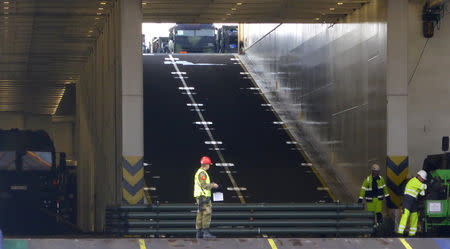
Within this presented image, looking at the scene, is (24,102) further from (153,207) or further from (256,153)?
(153,207)

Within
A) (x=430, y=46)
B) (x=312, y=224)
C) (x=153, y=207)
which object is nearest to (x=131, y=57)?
(x=153, y=207)

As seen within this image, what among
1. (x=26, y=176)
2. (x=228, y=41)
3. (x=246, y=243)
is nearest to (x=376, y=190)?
(x=246, y=243)

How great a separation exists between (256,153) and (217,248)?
16.5m

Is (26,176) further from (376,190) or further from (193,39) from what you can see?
(193,39)

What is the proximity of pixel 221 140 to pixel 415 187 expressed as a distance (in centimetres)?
1502

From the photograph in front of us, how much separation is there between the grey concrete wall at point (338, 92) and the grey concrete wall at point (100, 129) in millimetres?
7149

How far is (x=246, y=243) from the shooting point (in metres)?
18.2

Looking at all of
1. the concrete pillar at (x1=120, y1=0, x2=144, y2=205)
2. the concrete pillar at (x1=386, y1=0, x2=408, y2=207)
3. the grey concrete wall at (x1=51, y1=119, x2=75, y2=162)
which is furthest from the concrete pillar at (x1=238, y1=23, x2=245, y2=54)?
the concrete pillar at (x1=120, y1=0, x2=144, y2=205)

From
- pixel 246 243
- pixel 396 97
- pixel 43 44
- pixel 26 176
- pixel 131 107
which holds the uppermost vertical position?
A: pixel 43 44

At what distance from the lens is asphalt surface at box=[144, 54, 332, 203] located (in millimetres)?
30225

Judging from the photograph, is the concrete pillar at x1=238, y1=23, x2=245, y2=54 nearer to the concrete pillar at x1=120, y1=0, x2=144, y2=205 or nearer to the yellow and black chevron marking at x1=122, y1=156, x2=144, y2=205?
the concrete pillar at x1=120, y1=0, x2=144, y2=205

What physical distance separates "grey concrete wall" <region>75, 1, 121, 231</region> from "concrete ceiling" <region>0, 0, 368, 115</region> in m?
0.74

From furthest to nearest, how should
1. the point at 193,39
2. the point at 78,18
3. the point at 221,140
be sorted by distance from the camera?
the point at 193,39, the point at 221,140, the point at 78,18

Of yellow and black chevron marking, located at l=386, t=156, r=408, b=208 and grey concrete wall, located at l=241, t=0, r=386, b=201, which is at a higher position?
grey concrete wall, located at l=241, t=0, r=386, b=201
